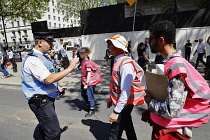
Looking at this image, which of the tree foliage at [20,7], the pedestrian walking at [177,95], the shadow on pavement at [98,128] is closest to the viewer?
the pedestrian walking at [177,95]

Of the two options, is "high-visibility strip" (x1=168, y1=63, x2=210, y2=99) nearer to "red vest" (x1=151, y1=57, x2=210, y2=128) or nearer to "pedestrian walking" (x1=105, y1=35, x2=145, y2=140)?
"red vest" (x1=151, y1=57, x2=210, y2=128)

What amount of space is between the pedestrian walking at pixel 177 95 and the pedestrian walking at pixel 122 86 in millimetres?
546

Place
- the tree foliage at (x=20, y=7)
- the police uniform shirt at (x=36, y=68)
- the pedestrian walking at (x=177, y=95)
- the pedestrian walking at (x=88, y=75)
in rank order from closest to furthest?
the pedestrian walking at (x=177, y=95) → the police uniform shirt at (x=36, y=68) → the pedestrian walking at (x=88, y=75) → the tree foliage at (x=20, y=7)

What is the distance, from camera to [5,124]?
12.8 ft

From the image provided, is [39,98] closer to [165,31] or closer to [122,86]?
[122,86]

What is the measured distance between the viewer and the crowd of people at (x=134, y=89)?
4.25ft

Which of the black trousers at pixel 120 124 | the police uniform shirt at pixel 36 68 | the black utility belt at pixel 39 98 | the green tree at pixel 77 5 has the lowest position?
the black trousers at pixel 120 124

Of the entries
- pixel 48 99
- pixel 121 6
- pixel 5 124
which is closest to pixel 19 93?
pixel 5 124

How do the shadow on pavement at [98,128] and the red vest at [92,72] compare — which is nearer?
the shadow on pavement at [98,128]

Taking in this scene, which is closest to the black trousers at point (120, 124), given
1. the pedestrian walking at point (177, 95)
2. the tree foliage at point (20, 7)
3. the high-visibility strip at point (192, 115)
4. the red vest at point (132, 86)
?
the red vest at point (132, 86)

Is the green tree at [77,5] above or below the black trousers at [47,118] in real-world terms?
above

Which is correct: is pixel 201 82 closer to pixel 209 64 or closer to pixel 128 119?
pixel 128 119

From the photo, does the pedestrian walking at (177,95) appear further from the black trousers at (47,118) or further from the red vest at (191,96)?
the black trousers at (47,118)

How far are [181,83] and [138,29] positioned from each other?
12.0 metres
